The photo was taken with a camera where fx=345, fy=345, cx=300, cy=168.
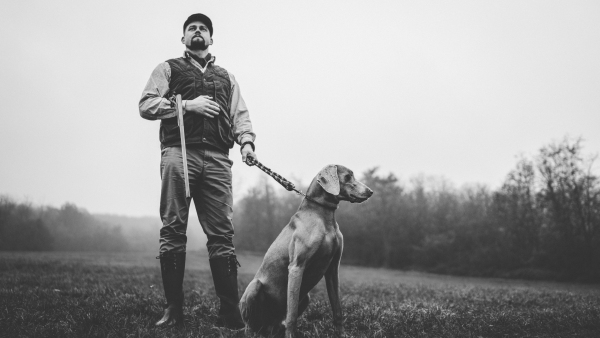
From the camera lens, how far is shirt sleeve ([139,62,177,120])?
348 cm

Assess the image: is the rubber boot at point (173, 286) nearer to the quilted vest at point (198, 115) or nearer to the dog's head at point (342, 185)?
the quilted vest at point (198, 115)

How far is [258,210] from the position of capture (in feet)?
170

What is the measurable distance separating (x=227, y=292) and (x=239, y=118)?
1.93 metres

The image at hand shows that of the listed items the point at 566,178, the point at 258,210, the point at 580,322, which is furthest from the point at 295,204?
the point at 580,322

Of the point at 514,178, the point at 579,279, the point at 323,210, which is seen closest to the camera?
the point at 323,210

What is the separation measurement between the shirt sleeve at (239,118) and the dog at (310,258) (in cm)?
110

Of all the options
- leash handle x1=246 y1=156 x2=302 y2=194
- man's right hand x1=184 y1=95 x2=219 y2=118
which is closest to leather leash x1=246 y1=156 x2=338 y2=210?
leash handle x1=246 y1=156 x2=302 y2=194

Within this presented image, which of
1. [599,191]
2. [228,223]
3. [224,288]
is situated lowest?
[224,288]

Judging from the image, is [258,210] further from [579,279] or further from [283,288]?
[283,288]

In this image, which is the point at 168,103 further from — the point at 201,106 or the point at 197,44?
the point at 197,44

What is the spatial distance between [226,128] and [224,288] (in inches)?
67.5

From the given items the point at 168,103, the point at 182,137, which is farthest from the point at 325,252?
the point at 168,103

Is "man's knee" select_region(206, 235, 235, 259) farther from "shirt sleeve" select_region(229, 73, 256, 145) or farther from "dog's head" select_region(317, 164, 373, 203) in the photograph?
"dog's head" select_region(317, 164, 373, 203)

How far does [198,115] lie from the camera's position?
3.64 metres
